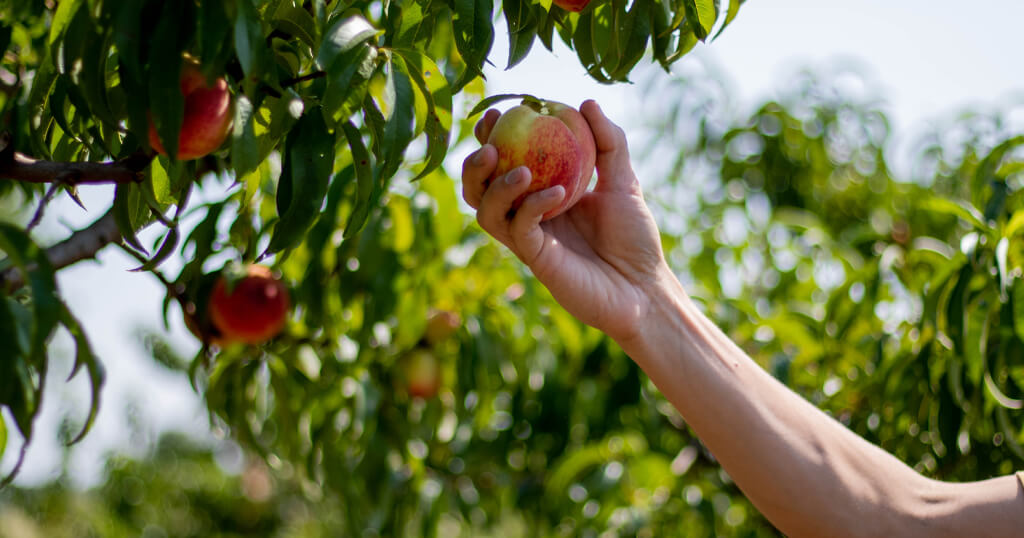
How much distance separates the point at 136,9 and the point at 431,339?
1392mm

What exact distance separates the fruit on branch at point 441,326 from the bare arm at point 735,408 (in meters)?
0.84

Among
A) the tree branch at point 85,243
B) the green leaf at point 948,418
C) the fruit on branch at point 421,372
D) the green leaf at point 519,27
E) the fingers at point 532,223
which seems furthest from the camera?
the fruit on branch at point 421,372

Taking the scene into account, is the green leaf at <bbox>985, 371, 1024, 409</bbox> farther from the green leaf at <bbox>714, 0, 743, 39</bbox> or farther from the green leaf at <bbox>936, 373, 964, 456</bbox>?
the green leaf at <bbox>714, 0, 743, 39</bbox>

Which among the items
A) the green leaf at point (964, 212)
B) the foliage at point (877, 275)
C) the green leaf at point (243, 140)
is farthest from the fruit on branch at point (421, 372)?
the green leaf at point (243, 140)

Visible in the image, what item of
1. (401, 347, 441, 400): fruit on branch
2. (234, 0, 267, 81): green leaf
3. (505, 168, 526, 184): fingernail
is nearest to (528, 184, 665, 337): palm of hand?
(505, 168, 526, 184): fingernail

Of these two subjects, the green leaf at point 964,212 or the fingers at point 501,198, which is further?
A: the green leaf at point 964,212

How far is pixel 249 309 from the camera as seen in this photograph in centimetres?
172

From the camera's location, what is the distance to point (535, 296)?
6.01 feet

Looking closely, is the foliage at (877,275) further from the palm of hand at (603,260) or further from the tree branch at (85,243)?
the tree branch at (85,243)

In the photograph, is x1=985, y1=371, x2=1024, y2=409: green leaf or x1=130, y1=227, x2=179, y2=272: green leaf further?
x1=985, y1=371, x2=1024, y2=409: green leaf

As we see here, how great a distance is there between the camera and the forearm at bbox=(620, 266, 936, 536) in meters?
1.09

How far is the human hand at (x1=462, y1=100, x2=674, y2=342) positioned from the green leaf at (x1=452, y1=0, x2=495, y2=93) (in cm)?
16

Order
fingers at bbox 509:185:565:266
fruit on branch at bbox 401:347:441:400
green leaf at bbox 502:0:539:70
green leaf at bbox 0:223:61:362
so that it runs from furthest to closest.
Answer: fruit on branch at bbox 401:347:441:400 < fingers at bbox 509:185:565:266 < green leaf at bbox 502:0:539:70 < green leaf at bbox 0:223:61:362

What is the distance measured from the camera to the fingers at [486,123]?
1084 millimetres
